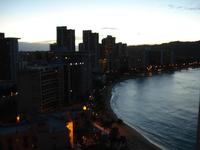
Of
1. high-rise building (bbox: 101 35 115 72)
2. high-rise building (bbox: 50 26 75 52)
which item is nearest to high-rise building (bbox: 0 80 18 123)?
high-rise building (bbox: 50 26 75 52)

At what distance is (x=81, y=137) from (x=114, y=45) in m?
46.9

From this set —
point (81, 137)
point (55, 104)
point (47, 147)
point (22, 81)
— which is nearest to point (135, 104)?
point (55, 104)

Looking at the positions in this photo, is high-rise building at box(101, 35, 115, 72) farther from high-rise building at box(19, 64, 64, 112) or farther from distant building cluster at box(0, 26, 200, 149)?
high-rise building at box(19, 64, 64, 112)

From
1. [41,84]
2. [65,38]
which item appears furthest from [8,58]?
[65,38]

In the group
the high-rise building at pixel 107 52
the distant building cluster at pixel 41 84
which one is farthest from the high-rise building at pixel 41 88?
the high-rise building at pixel 107 52

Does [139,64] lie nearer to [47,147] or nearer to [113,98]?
[113,98]

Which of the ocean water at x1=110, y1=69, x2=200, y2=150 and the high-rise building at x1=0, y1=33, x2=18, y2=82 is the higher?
the high-rise building at x1=0, y1=33, x2=18, y2=82

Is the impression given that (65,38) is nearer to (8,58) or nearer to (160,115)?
(8,58)

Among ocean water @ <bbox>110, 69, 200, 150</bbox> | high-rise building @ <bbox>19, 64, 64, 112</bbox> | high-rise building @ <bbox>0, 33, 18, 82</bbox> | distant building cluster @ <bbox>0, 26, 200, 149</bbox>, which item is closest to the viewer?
distant building cluster @ <bbox>0, 26, 200, 149</bbox>

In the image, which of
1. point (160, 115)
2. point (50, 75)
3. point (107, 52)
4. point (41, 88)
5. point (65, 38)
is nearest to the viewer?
point (41, 88)

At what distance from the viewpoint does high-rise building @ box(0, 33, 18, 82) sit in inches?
1050

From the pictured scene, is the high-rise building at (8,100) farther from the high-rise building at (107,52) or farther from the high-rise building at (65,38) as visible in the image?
the high-rise building at (107,52)

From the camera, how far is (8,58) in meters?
27.0

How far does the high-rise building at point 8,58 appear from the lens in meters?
26.7
